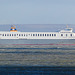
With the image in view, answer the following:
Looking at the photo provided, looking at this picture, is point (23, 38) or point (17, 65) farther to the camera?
point (23, 38)

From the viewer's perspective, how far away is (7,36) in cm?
5288

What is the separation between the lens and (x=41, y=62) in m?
18.4

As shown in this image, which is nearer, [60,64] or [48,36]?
[60,64]

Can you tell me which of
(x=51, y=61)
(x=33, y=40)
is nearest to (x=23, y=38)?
(x=33, y=40)
